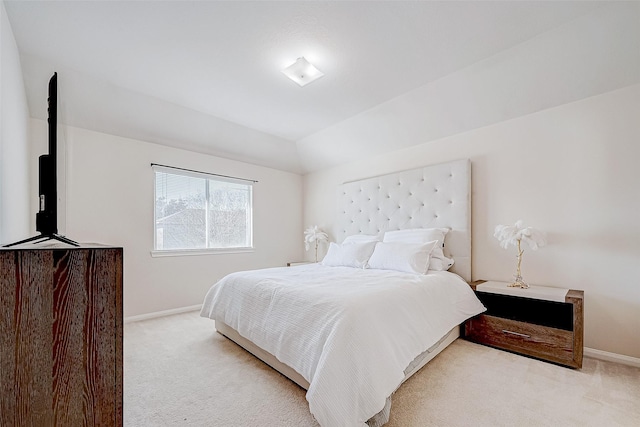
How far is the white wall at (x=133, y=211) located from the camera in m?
2.99

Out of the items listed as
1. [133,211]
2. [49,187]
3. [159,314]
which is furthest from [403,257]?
[133,211]

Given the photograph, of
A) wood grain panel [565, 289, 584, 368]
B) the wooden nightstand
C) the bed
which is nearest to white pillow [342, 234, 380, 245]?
the bed

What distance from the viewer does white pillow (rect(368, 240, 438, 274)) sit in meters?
2.73

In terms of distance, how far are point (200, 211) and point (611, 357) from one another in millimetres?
4547

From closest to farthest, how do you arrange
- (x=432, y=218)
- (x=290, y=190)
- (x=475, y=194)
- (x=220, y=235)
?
(x=475, y=194)
(x=432, y=218)
(x=220, y=235)
(x=290, y=190)

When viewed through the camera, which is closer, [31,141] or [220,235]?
[31,141]

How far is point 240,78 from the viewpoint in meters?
2.62

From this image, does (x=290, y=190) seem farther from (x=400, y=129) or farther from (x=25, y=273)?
(x=25, y=273)

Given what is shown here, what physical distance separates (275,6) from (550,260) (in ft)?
10.0

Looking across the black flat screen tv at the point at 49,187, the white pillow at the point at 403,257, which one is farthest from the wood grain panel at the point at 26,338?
the white pillow at the point at 403,257

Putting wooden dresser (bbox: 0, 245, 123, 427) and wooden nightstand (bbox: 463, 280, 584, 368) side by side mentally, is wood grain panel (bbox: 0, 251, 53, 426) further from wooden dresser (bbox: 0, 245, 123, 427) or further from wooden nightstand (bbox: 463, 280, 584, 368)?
wooden nightstand (bbox: 463, 280, 584, 368)

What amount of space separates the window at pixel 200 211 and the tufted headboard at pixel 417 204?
1.55 m

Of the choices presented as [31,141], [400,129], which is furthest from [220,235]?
[400,129]

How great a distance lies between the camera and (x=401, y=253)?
2.87 metres
